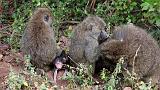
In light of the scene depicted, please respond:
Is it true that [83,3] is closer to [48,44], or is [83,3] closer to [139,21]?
[139,21]

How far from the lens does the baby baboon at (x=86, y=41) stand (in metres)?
7.70

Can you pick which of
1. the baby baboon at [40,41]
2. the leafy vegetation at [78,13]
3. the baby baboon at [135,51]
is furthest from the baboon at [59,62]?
the leafy vegetation at [78,13]

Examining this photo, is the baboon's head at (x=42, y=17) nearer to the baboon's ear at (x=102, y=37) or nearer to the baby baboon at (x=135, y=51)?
the baboon's ear at (x=102, y=37)

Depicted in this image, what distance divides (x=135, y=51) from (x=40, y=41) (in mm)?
1429

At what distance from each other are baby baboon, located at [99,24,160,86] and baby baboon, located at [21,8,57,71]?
84 cm

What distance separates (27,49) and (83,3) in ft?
7.41

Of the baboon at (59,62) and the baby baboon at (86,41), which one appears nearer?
the baby baboon at (86,41)

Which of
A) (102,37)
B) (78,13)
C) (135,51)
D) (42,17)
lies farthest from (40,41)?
(78,13)

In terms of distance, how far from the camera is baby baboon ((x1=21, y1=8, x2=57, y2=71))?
→ 7.70 m

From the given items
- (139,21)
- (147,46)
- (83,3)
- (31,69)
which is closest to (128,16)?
(139,21)

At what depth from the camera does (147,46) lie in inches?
296

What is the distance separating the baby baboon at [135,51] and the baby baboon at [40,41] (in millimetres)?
839

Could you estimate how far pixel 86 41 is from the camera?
305 inches

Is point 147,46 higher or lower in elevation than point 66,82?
higher
